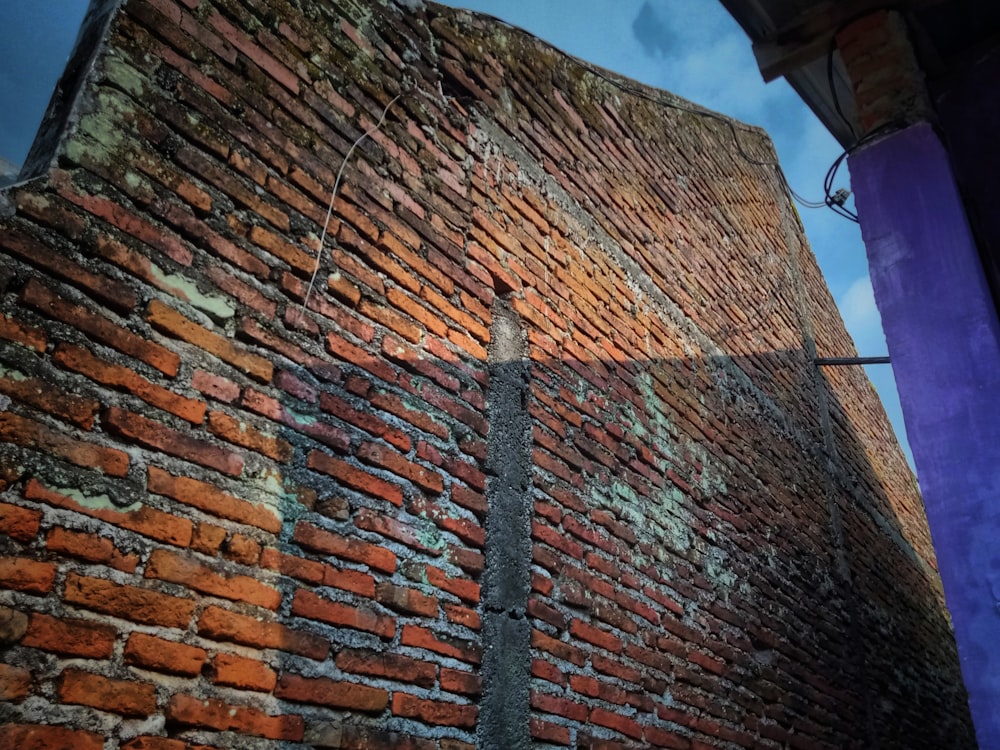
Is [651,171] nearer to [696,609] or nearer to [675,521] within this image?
[675,521]

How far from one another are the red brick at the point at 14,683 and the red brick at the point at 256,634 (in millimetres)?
333

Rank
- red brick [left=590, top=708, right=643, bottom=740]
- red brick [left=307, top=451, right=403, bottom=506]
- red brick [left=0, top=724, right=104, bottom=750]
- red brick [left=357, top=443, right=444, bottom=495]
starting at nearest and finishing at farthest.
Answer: red brick [left=0, top=724, right=104, bottom=750], red brick [left=307, top=451, right=403, bottom=506], red brick [left=357, top=443, right=444, bottom=495], red brick [left=590, top=708, right=643, bottom=740]

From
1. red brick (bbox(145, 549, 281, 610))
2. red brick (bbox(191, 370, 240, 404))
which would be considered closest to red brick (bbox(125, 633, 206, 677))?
red brick (bbox(145, 549, 281, 610))

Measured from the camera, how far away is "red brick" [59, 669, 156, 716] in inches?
52.4

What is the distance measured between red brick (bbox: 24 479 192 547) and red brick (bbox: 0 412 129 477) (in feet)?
0.24

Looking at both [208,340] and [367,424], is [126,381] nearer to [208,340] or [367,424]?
[208,340]

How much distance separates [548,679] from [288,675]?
99cm

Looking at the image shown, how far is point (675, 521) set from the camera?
3285 mm

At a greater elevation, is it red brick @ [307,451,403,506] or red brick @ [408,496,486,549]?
red brick @ [307,451,403,506]

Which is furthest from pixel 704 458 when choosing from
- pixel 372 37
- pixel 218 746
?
pixel 218 746

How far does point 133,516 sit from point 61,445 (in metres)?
0.21

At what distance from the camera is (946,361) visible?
8.38 feet

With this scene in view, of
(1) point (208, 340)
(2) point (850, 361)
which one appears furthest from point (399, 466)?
(2) point (850, 361)

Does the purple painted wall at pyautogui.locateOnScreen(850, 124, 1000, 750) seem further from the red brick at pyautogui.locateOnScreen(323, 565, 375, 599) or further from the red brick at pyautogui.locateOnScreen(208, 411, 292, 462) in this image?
the red brick at pyautogui.locateOnScreen(208, 411, 292, 462)
